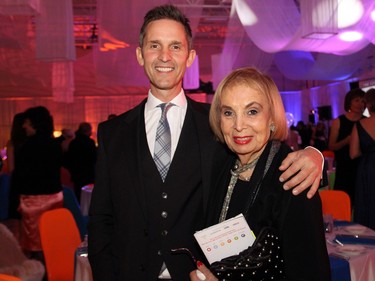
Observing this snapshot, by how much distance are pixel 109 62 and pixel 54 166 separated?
8.59ft

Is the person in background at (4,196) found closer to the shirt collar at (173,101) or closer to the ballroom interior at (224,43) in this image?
the ballroom interior at (224,43)

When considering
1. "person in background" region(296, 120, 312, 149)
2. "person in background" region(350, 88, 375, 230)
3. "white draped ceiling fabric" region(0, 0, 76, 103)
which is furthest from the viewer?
"person in background" region(296, 120, 312, 149)

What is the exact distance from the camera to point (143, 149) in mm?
1727

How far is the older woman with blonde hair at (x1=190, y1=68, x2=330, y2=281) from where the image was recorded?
1.26 metres

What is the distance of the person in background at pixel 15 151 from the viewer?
469 cm

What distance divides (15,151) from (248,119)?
13.6 ft

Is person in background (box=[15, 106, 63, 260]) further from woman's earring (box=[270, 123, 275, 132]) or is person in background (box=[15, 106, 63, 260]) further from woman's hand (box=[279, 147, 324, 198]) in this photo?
woman's hand (box=[279, 147, 324, 198])

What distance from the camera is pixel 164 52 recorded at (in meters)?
1.69

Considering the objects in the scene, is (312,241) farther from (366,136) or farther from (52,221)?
(366,136)

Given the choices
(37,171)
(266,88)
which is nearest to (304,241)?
(266,88)

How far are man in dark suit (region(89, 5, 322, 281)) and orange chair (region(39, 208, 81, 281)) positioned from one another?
1.66 metres

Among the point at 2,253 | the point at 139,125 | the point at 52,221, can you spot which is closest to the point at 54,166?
the point at 52,221

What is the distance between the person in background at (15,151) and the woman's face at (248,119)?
3.60m

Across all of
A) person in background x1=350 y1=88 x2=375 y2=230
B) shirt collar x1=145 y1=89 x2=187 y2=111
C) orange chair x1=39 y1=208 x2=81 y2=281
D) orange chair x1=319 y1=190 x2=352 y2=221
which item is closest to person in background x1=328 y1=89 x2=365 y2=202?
person in background x1=350 y1=88 x2=375 y2=230
